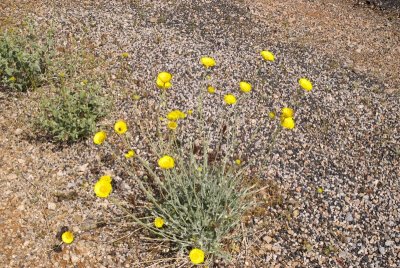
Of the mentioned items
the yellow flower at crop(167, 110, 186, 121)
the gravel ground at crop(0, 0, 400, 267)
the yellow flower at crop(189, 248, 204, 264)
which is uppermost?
the yellow flower at crop(167, 110, 186, 121)

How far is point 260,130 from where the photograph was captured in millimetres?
5129

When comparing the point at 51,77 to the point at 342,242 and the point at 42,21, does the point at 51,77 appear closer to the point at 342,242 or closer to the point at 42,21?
the point at 42,21

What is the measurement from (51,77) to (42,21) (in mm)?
1605

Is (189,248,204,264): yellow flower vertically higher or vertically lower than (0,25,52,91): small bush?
higher

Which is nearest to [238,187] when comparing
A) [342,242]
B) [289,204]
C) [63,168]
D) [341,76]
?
[289,204]

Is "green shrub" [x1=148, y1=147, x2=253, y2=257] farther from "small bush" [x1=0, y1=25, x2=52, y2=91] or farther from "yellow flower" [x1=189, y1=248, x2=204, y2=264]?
"small bush" [x1=0, y1=25, x2=52, y2=91]

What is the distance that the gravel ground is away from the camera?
3.99 meters

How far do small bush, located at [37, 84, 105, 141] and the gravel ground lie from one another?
18 centimetres

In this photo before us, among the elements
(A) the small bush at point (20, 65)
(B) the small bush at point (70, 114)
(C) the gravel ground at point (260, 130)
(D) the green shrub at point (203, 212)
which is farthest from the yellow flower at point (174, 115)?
(A) the small bush at point (20, 65)

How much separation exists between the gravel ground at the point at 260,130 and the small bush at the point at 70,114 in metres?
0.18

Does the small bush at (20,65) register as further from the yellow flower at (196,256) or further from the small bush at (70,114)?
the yellow flower at (196,256)

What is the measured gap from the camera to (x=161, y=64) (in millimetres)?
5949

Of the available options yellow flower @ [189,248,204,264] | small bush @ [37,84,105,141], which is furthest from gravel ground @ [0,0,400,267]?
yellow flower @ [189,248,204,264]

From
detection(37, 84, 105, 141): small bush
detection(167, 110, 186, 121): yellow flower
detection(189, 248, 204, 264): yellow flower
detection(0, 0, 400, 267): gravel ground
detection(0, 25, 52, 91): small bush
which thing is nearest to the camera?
detection(189, 248, 204, 264): yellow flower
